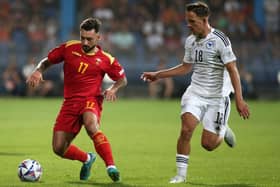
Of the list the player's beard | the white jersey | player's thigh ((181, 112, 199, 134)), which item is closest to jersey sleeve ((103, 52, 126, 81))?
the player's beard

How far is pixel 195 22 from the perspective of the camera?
34.5ft

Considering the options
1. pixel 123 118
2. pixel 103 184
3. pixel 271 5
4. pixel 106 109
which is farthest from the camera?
pixel 271 5

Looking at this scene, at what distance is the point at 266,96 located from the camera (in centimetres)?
3322

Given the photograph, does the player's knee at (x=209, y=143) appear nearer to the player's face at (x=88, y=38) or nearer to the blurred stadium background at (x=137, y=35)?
the player's face at (x=88, y=38)

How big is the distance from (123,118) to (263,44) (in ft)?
38.1

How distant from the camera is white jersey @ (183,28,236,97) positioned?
35.0 feet

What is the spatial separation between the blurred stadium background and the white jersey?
21353mm

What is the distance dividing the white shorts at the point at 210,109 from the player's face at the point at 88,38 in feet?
4.56

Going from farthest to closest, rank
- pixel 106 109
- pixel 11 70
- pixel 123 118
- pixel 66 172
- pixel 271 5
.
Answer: pixel 271 5
pixel 11 70
pixel 106 109
pixel 123 118
pixel 66 172

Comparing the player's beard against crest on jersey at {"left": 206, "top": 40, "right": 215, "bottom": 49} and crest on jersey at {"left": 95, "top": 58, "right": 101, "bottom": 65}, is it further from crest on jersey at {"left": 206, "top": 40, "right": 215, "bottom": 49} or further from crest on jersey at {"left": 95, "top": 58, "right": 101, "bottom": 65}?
crest on jersey at {"left": 206, "top": 40, "right": 215, "bottom": 49}

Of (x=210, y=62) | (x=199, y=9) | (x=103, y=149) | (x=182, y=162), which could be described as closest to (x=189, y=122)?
(x=182, y=162)

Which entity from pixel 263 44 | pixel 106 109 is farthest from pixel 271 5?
pixel 106 109

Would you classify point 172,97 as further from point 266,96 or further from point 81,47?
point 81,47

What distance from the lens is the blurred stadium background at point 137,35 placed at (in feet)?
109
